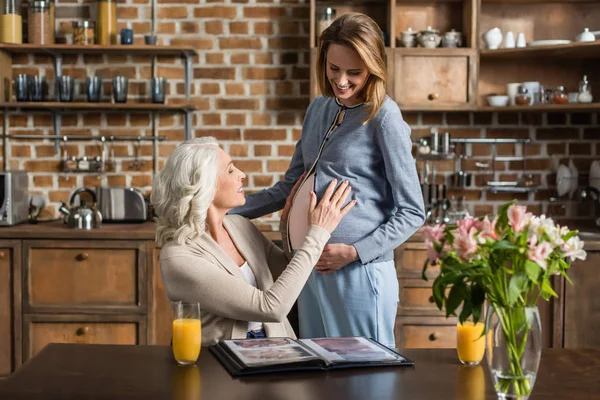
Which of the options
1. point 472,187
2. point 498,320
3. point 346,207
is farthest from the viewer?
point 472,187

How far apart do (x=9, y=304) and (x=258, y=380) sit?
89.8 inches

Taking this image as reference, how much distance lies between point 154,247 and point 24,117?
3.68 feet

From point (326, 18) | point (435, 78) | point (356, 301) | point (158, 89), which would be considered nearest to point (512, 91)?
point (435, 78)

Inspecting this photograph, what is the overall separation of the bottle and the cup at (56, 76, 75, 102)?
240cm

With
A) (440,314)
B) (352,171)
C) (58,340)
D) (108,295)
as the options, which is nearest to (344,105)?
(352,171)

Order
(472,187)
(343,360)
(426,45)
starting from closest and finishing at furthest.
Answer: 1. (343,360)
2. (426,45)
3. (472,187)

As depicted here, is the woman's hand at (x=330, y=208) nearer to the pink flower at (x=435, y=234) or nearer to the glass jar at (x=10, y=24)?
the pink flower at (x=435, y=234)

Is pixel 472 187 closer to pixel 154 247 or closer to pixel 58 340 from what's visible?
pixel 154 247

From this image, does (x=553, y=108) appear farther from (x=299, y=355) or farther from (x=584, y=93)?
(x=299, y=355)

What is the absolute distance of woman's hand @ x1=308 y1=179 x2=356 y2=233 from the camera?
204 cm

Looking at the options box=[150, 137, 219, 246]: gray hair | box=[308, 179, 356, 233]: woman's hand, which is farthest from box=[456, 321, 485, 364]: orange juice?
box=[150, 137, 219, 246]: gray hair

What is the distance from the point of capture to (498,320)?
136cm

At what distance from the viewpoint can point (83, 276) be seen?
11.3 ft

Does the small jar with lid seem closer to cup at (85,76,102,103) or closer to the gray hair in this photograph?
cup at (85,76,102,103)
